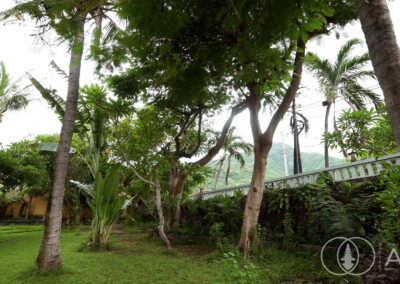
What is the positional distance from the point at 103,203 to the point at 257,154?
4450mm

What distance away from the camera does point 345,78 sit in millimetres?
10969

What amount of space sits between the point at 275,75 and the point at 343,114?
257 cm

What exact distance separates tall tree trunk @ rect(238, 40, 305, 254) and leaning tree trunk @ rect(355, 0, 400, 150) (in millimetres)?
3209

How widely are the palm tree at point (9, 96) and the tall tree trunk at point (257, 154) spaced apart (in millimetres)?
11572

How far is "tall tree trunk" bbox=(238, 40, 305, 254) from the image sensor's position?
5035mm

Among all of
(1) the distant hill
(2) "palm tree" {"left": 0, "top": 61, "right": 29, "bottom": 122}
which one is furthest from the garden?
(1) the distant hill

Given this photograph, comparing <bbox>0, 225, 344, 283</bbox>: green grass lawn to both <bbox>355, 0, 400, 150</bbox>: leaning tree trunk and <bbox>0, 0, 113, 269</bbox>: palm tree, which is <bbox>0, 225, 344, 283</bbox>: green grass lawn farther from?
<bbox>355, 0, 400, 150</bbox>: leaning tree trunk

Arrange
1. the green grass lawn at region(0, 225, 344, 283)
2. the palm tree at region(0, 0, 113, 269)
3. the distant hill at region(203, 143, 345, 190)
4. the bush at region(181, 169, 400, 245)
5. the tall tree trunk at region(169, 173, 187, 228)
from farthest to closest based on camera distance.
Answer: the distant hill at region(203, 143, 345, 190)
the tall tree trunk at region(169, 173, 187, 228)
the green grass lawn at region(0, 225, 344, 283)
the bush at region(181, 169, 400, 245)
the palm tree at region(0, 0, 113, 269)

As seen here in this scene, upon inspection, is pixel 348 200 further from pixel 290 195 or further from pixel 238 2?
pixel 238 2

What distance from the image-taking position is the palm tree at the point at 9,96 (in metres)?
10.1

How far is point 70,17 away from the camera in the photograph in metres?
2.46

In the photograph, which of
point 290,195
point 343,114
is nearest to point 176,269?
point 290,195

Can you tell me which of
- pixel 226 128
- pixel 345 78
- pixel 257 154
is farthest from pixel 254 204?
pixel 345 78

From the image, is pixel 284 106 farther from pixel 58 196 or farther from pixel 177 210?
pixel 177 210
